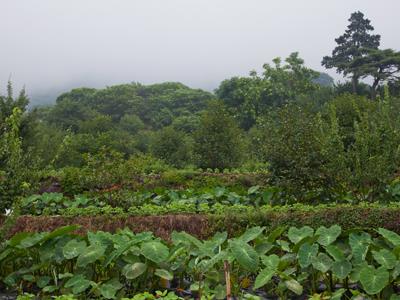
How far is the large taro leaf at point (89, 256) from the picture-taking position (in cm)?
515

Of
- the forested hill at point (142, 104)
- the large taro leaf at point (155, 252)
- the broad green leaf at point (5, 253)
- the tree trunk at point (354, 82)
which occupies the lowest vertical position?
the forested hill at point (142, 104)

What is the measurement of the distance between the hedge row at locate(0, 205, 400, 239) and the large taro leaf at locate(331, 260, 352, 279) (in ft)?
8.34

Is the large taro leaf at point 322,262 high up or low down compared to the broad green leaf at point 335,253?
down

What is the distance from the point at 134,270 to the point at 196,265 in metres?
0.63

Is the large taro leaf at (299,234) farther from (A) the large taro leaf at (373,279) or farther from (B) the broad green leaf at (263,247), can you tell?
(A) the large taro leaf at (373,279)

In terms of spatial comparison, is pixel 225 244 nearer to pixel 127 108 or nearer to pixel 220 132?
pixel 220 132

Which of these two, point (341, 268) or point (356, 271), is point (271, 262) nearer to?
point (341, 268)

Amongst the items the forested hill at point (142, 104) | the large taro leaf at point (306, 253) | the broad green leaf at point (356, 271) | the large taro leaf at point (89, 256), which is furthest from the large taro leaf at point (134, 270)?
the forested hill at point (142, 104)

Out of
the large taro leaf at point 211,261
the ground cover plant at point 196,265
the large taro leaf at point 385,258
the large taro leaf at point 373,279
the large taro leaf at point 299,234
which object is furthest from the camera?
the large taro leaf at point 299,234

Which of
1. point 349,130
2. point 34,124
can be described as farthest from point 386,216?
point 34,124

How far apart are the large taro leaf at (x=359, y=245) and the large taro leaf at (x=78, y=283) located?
2687 millimetres

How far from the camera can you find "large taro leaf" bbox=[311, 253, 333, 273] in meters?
5.06

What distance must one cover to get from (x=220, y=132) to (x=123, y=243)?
16258 millimetres

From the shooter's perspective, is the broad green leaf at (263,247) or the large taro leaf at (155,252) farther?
the broad green leaf at (263,247)
